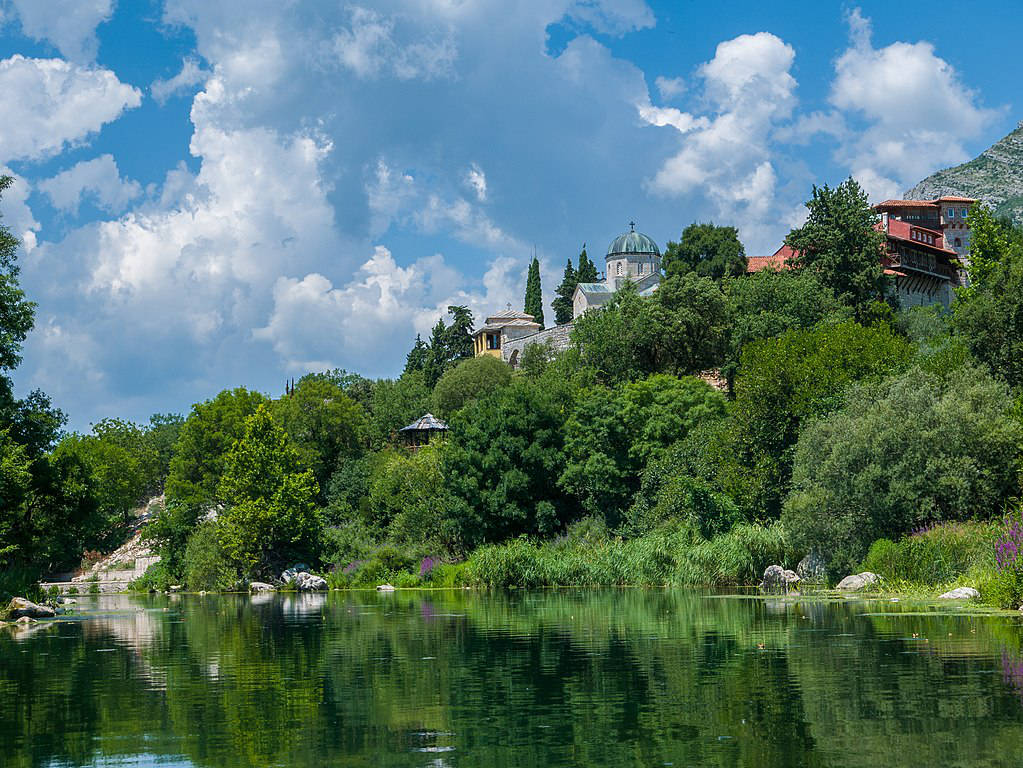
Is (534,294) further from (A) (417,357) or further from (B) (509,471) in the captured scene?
(B) (509,471)

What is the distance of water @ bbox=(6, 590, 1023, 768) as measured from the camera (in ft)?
37.7

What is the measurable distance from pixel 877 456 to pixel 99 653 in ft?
83.4

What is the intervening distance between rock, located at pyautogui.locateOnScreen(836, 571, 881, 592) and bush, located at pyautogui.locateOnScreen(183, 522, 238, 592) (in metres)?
39.8

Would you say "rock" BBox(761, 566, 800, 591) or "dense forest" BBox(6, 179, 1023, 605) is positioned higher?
"dense forest" BBox(6, 179, 1023, 605)

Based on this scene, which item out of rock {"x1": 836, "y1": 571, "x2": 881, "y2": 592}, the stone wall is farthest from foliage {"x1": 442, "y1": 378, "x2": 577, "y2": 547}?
the stone wall

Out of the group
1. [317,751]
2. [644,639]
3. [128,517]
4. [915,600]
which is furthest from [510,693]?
[128,517]

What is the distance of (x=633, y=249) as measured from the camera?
142125 millimetres

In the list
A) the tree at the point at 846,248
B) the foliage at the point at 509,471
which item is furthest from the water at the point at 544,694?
the tree at the point at 846,248

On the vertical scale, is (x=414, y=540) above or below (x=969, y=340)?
below

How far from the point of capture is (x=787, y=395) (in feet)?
161

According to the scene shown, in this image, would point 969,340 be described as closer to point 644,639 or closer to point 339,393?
point 644,639

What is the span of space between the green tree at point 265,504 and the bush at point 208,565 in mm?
680

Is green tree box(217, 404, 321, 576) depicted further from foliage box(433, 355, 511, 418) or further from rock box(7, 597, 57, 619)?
foliage box(433, 355, 511, 418)

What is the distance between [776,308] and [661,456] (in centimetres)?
2142
